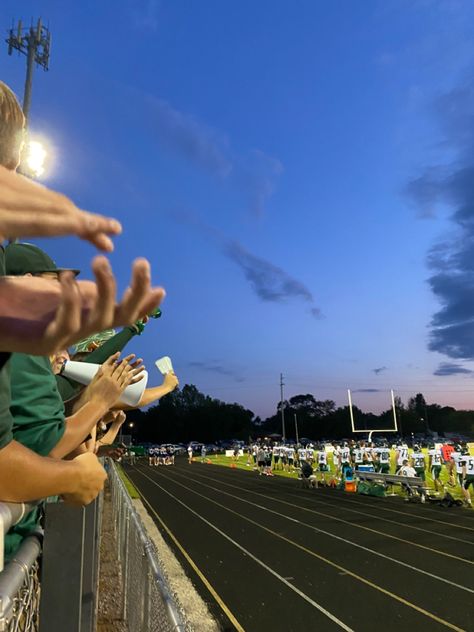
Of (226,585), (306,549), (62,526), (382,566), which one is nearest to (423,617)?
(382,566)

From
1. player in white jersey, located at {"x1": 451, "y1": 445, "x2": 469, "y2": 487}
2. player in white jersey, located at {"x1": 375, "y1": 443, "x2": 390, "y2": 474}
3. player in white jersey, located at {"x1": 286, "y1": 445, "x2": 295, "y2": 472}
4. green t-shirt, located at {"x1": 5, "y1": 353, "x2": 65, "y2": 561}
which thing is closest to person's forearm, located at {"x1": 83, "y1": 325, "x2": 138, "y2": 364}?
green t-shirt, located at {"x1": 5, "y1": 353, "x2": 65, "y2": 561}

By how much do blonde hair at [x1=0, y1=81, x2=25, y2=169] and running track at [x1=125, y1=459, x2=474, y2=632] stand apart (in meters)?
6.35

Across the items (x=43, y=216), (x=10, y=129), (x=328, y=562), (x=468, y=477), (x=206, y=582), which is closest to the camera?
(x=43, y=216)

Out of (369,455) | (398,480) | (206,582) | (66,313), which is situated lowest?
(206,582)

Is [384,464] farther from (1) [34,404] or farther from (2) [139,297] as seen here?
(2) [139,297]

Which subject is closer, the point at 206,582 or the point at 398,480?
the point at 206,582

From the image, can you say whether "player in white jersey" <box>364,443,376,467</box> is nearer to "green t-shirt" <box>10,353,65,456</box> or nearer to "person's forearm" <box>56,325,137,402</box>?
"person's forearm" <box>56,325,137,402</box>

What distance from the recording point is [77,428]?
161cm

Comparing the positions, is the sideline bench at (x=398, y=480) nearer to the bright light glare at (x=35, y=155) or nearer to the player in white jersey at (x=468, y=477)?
the player in white jersey at (x=468, y=477)

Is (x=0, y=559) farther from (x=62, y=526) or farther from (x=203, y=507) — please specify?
(x=203, y=507)

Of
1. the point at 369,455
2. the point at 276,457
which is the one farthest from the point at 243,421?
the point at 369,455

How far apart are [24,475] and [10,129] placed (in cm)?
74

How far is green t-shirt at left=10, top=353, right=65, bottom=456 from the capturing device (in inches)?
52.6

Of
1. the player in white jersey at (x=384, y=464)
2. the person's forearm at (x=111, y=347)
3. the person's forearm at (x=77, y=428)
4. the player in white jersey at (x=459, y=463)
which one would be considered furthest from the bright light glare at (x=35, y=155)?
the player in white jersey at (x=384, y=464)
